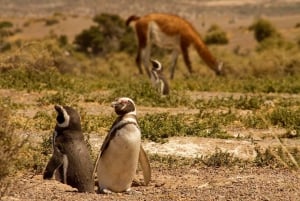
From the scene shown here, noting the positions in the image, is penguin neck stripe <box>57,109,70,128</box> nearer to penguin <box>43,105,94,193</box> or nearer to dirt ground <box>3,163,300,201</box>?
penguin <box>43,105,94,193</box>

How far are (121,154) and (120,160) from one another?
0.10 m

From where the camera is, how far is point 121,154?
8758 mm

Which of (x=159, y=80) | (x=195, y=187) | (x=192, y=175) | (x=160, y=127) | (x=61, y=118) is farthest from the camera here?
(x=159, y=80)

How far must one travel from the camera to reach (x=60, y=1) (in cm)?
9544

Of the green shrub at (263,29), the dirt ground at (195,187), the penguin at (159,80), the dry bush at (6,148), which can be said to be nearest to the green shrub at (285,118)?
the dirt ground at (195,187)

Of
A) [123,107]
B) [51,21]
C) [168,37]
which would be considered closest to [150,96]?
[123,107]

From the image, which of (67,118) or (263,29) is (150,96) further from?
(263,29)

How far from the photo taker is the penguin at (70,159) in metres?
8.58

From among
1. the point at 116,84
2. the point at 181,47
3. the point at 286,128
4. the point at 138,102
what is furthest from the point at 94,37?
the point at 286,128

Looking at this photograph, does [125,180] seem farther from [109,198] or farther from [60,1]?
[60,1]

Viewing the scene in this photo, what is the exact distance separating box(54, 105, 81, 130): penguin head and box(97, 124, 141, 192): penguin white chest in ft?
1.59

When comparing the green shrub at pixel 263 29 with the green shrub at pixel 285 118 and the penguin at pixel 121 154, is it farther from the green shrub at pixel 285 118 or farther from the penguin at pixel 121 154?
the penguin at pixel 121 154

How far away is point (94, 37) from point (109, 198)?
110ft

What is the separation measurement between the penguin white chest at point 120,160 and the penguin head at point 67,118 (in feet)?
1.59
